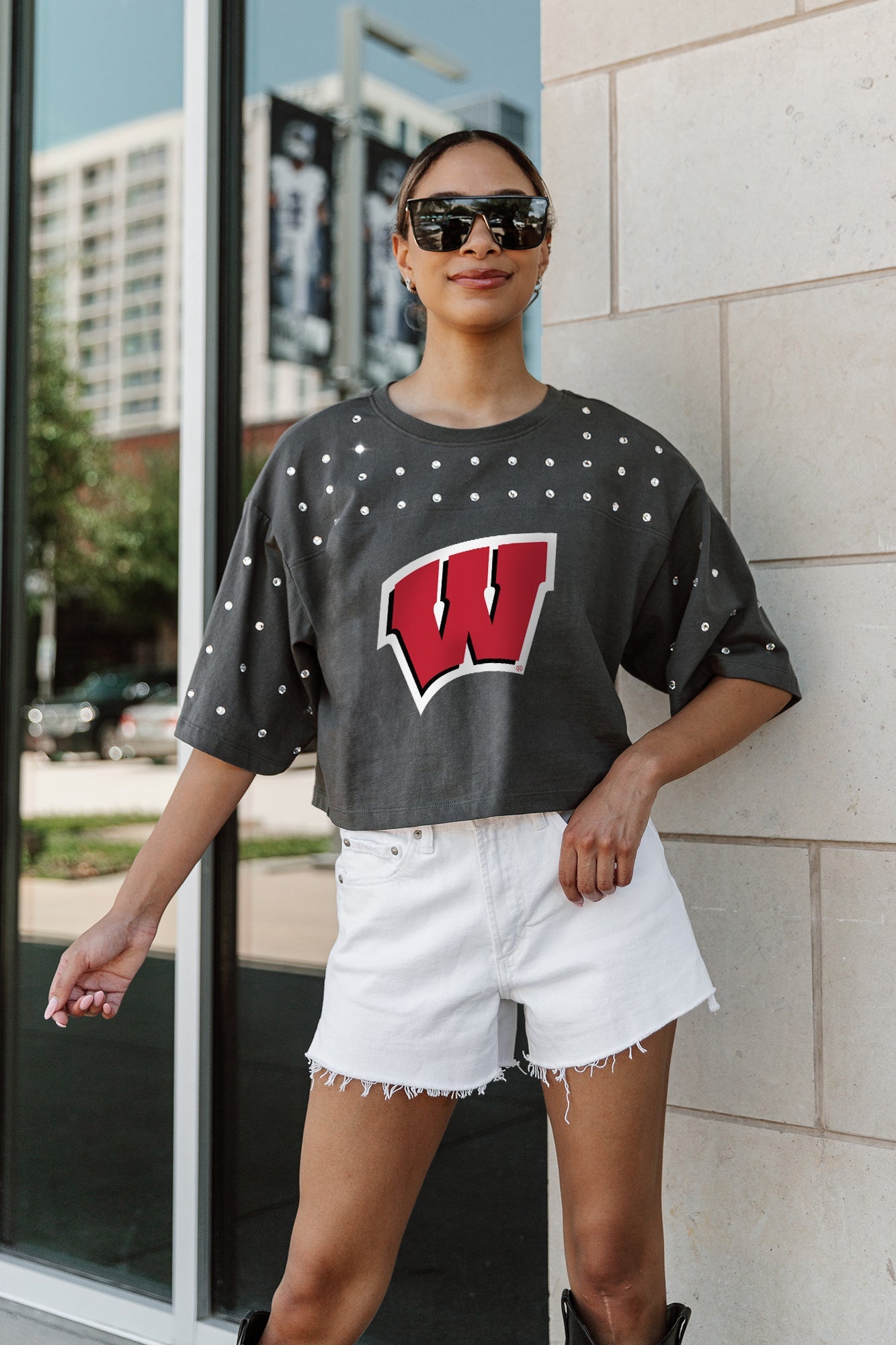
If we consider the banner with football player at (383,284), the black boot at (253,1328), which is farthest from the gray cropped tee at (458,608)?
the banner with football player at (383,284)

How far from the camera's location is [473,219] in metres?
1.75

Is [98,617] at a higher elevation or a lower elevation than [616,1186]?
higher

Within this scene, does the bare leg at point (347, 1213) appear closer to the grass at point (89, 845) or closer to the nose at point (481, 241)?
the nose at point (481, 241)

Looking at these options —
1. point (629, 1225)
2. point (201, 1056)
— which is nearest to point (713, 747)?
point (629, 1225)

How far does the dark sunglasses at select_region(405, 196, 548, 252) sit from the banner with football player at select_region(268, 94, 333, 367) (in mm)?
3791

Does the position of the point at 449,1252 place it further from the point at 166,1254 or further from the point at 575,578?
the point at 575,578

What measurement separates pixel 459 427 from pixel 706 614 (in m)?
0.44

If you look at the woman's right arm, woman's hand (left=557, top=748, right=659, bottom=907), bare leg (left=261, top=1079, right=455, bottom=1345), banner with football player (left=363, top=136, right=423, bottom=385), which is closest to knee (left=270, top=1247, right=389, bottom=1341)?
bare leg (left=261, top=1079, right=455, bottom=1345)

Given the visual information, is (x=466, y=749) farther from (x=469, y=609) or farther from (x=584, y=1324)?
(x=584, y=1324)

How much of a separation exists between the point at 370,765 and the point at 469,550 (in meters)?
0.32

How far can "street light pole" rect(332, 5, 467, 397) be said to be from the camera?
6.00 m

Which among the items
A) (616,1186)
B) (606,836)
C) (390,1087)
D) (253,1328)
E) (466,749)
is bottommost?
(253,1328)

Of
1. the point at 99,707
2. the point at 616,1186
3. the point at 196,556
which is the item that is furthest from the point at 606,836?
the point at 99,707

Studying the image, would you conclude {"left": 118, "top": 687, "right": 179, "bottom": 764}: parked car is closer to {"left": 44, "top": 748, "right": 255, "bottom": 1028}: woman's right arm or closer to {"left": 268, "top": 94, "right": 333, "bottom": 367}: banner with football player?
{"left": 268, "top": 94, "right": 333, "bottom": 367}: banner with football player
